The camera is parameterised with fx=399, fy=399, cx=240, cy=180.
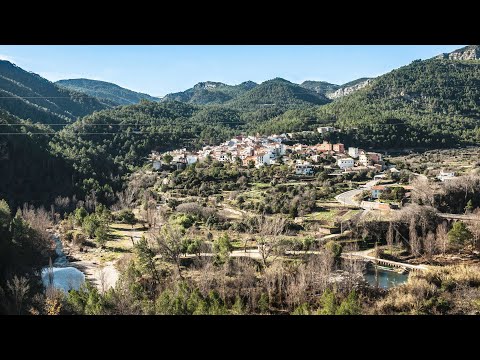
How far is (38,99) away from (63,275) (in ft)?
62.8

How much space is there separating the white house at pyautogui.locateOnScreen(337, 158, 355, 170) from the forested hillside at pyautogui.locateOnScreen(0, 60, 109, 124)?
13.5 m

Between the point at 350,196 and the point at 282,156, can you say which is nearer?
the point at 350,196

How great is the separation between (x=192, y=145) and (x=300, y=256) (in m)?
13.1

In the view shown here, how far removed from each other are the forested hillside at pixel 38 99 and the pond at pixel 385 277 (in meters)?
16.7

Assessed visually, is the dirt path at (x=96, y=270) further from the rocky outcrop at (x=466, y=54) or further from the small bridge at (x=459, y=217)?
the rocky outcrop at (x=466, y=54)

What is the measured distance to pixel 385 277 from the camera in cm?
769

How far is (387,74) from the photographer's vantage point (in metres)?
28.0

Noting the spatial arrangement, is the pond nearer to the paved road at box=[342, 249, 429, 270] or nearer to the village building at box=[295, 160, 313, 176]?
the paved road at box=[342, 249, 429, 270]

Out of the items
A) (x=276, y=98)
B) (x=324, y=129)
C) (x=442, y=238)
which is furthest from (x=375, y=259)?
(x=276, y=98)

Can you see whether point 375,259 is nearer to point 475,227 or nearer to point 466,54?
point 475,227

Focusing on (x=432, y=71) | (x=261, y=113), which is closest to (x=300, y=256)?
(x=261, y=113)

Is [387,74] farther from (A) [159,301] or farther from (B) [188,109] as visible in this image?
(A) [159,301]

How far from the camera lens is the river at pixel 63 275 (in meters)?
7.16
